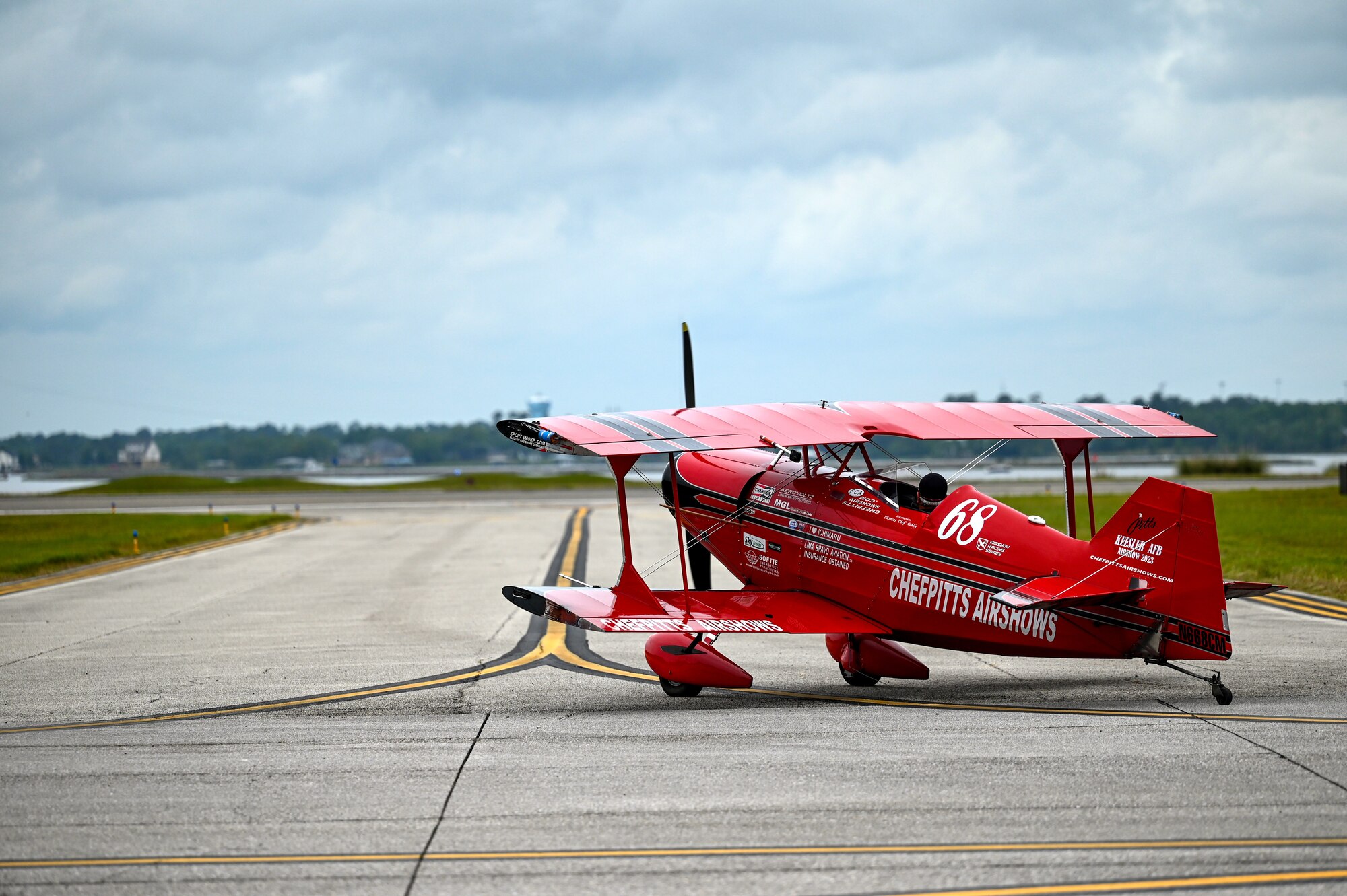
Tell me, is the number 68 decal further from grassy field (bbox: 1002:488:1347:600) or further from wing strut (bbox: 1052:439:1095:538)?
grassy field (bbox: 1002:488:1347:600)

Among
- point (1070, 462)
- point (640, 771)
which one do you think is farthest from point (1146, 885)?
point (1070, 462)

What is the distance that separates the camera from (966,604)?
29.8 ft

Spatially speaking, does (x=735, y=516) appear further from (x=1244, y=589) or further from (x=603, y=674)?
(x=1244, y=589)

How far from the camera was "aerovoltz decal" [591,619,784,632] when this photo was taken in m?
9.31

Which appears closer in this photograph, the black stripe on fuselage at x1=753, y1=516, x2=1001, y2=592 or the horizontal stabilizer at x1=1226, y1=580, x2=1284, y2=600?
the horizontal stabilizer at x1=1226, y1=580, x2=1284, y2=600

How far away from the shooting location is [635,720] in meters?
8.68

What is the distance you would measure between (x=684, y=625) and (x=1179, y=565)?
396 cm

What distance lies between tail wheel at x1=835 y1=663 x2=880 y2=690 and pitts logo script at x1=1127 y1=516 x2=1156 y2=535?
285cm

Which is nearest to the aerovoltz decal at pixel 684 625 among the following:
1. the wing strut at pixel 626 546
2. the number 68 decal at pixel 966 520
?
the wing strut at pixel 626 546

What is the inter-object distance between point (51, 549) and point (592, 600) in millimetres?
22079

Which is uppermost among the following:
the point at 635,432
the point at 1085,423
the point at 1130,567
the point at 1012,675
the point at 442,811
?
the point at 635,432

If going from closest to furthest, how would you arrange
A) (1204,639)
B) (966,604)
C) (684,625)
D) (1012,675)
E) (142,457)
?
(1204,639) → (966,604) → (684,625) → (1012,675) → (142,457)

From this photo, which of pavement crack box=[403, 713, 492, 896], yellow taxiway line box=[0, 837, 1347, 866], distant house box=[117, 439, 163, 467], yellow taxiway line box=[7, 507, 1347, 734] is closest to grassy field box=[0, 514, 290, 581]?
yellow taxiway line box=[7, 507, 1347, 734]

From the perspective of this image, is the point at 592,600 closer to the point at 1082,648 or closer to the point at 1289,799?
the point at 1082,648
